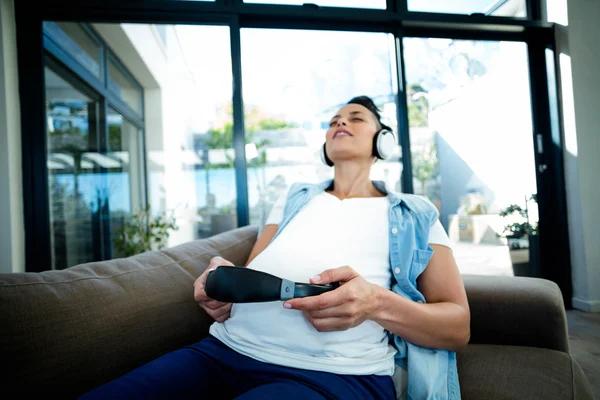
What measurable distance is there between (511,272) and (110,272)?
10.3ft

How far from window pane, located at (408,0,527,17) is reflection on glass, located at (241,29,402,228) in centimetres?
37

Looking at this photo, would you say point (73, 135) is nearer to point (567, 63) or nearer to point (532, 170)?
point (532, 170)

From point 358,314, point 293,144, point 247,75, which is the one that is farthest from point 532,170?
point 358,314

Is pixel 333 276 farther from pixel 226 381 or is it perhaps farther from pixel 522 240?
pixel 522 240

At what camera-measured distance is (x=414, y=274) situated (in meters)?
Result: 1.00

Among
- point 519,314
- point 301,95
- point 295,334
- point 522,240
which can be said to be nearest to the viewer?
point 295,334

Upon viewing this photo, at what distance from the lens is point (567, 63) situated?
2.73 metres

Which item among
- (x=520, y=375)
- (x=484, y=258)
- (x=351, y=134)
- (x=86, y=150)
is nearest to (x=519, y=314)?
(x=520, y=375)

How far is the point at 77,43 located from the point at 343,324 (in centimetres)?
309

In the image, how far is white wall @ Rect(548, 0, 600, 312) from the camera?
2645mm

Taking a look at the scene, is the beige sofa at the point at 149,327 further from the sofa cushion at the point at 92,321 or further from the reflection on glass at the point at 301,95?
the reflection on glass at the point at 301,95

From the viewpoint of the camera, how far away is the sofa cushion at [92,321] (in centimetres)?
64

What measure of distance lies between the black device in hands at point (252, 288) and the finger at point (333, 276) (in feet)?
0.06

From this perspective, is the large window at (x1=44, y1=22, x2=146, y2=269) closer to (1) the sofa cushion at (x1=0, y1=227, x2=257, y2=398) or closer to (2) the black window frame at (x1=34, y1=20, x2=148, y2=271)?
(2) the black window frame at (x1=34, y1=20, x2=148, y2=271)
